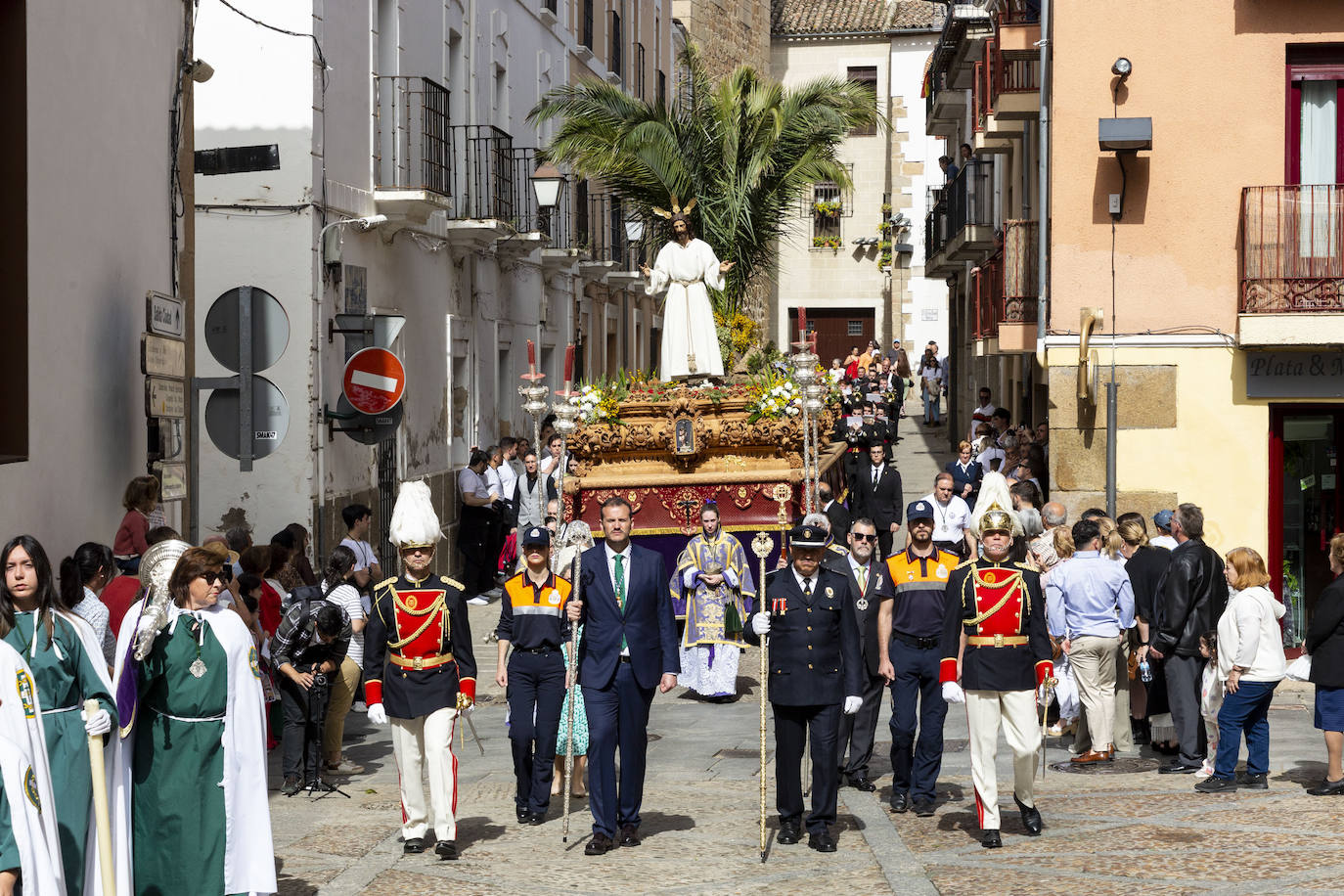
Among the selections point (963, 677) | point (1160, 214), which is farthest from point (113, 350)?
point (1160, 214)

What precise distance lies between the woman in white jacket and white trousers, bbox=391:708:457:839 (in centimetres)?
439

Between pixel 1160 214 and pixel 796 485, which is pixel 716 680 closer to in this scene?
pixel 796 485

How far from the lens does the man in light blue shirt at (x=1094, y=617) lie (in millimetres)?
11406

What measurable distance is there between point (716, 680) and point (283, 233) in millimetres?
5728

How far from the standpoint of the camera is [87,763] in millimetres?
6793

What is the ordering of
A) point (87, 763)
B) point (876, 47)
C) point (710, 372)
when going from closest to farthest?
point (87, 763), point (710, 372), point (876, 47)

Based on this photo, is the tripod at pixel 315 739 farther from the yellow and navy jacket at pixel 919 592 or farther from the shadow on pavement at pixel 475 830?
the yellow and navy jacket at pixel 919 592

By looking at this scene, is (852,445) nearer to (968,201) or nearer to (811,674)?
(968,201)

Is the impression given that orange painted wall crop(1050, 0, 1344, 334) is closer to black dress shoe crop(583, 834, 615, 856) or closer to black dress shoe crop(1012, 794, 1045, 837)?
black dress shoe crop(1012, 794, 1045, 837)

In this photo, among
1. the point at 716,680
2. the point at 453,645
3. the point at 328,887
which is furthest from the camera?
the point at 716,680

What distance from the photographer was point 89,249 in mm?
11383

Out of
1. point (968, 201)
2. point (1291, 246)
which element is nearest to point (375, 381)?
point (1291, 246)

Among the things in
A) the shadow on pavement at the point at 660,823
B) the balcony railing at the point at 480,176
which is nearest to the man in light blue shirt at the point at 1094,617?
the shadow on pavement at the point at 660,823

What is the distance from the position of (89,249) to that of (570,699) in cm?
440
